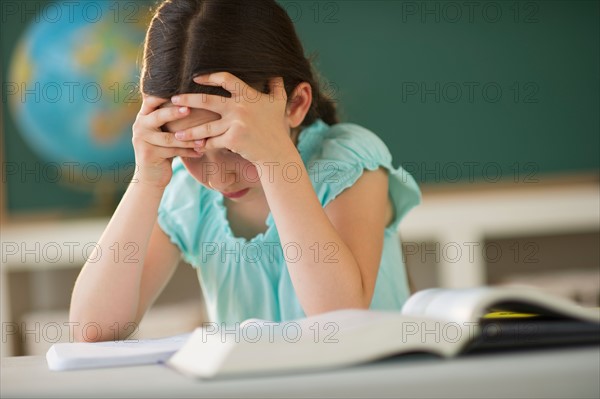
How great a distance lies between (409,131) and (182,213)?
1.57 m

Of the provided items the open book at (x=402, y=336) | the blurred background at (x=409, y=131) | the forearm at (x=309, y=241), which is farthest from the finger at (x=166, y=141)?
the blurred background at (x=409, y=131)

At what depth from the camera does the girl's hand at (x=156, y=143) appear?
113 centimetres

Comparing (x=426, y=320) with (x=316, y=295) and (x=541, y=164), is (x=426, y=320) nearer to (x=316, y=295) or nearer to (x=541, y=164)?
(x=316, y=295)

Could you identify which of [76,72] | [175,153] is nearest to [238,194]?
[175,153]

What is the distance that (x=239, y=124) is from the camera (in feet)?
3.57

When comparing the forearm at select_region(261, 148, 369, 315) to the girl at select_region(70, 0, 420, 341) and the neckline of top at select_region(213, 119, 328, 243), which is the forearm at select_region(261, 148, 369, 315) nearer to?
the girl at select_region(70, 0, 420, 341)

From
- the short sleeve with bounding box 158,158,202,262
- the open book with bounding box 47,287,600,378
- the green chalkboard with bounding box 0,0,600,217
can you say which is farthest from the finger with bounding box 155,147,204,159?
the green chalkboard with bounding box 0,0,600,217

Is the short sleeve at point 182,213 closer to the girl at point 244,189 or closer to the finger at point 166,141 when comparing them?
the girl at point 244,189

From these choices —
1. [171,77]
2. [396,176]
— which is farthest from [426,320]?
[396,176]

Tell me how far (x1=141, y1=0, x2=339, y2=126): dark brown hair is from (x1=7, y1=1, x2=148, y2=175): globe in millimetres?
1424

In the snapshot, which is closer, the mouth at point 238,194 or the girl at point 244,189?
the girl at point 244,189

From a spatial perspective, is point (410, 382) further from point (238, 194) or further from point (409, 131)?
point (409, 131)

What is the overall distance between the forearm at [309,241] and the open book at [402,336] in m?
0.42

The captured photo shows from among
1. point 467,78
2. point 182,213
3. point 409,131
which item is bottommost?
point 409,131
